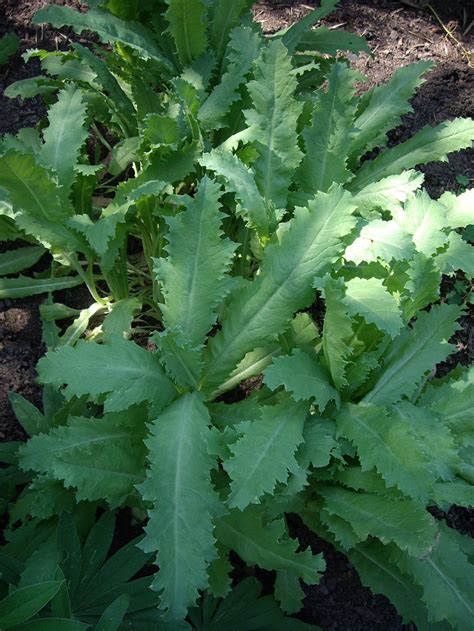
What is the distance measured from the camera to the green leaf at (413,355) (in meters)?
1.90

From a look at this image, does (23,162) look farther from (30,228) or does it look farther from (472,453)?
(472,453)

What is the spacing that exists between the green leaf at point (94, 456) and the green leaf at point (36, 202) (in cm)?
62

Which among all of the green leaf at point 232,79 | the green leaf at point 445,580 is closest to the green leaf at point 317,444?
the green leaf at point 445,580

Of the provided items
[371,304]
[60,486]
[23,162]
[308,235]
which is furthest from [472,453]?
[23,162]

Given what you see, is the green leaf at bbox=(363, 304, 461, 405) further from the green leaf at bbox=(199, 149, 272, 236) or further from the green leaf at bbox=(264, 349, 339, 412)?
the green leaf at bbox=(199, 149, 272, 236)

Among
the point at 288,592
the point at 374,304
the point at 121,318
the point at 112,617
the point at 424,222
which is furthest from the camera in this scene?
the point at 121,318

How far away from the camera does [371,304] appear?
5.74 ft

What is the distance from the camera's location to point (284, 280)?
1878 millimetres

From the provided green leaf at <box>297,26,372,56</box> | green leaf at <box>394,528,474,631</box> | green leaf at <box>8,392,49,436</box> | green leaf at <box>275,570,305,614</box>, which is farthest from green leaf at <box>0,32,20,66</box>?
green leaf at <box>394,528,474,631</box>

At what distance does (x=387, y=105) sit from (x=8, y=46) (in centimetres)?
156

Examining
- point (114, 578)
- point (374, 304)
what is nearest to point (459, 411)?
point (374, 304)

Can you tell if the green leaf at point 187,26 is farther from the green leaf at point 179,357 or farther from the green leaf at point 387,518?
the green leaf at point 387,518

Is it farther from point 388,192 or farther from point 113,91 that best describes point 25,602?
point 113,91

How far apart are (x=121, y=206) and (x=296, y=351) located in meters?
0.72
